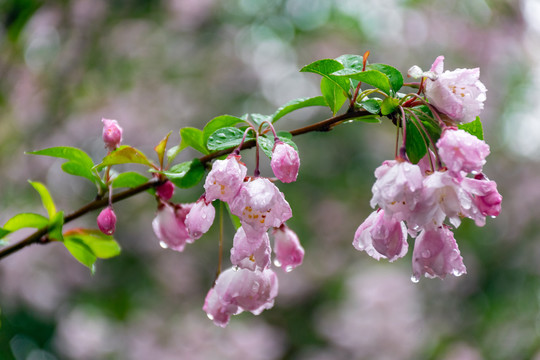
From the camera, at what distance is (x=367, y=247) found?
71cm

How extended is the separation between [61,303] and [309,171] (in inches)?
73.1

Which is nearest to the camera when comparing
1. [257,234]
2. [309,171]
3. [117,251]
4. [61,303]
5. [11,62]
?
[257,234]

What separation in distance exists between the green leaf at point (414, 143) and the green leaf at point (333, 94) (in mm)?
101

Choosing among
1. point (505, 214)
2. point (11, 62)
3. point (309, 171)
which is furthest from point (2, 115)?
point (505, 214)

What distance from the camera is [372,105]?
0.68 meters

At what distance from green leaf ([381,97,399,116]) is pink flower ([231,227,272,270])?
0.22 metres

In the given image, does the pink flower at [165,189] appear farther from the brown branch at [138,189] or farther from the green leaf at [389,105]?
the green leaf at [389,105]

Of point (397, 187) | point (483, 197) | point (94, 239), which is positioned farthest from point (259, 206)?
point (94, 239)

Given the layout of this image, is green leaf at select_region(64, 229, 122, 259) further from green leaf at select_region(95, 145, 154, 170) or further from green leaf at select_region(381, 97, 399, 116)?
Result: green leaf at select_region(381, 97, 399, 116)

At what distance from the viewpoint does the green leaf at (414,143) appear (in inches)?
26.7

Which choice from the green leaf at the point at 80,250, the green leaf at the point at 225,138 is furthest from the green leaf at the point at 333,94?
the green leaf at the point at 80,250

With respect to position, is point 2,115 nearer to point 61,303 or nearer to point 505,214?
point 61,303

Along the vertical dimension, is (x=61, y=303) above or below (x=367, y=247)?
below

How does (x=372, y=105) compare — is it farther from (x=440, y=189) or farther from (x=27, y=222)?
(x=27, y=222)
